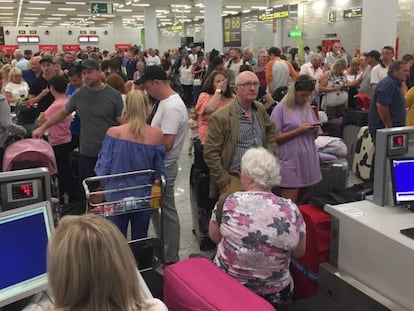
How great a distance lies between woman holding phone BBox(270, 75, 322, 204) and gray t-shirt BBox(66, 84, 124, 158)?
52.2 inches

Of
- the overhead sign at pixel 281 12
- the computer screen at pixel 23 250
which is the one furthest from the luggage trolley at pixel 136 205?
the overhead sign at pixel 281 12

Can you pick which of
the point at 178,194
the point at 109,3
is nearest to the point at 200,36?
the point at 109,3

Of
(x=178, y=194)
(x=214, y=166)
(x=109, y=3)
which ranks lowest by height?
(x=178, y=194)

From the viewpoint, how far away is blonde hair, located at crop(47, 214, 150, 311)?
1.26 metres

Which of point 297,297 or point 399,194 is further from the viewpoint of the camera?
point 297,297

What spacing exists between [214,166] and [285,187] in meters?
0.70

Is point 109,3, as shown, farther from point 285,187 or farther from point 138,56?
point 285,187

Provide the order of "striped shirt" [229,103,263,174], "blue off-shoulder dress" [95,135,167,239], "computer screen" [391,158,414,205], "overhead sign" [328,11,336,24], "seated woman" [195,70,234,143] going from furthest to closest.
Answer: "overhead sign" [328,11,336,24], "seated woman" [195,70,234,143], "striped shirt" [229,103,263,174], "blue off-shoulder dress" [95,135,167,239], "computer screen" [391,158,414,205]

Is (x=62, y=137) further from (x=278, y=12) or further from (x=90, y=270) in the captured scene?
(x=278, y=12)

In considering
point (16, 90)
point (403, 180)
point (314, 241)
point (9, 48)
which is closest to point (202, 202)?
point (314, 241)

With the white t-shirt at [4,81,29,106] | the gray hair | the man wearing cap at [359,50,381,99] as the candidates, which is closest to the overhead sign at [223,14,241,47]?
the man wearing cap at [359,50,381,99]

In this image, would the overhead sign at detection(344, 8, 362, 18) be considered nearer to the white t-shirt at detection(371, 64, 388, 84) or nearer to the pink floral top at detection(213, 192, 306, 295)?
the white t-shirt at detection(371, 64, 388, 84)

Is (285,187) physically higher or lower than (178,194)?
higher

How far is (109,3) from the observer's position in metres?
20.6
